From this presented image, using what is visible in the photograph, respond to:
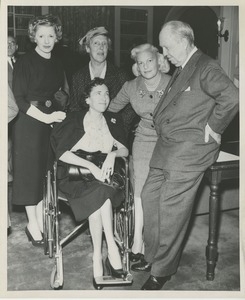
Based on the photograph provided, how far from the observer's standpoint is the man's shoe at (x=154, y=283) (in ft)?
7.72

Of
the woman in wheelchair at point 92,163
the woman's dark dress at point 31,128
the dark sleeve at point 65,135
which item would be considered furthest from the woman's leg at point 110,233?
the woman's dark dress at point 31,128

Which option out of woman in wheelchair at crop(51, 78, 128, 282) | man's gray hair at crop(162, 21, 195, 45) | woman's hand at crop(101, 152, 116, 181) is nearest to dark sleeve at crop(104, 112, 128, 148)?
woman in wheelchair at crop(51, 78, 128, 282)

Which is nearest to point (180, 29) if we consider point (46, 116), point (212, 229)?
point (46, 116)

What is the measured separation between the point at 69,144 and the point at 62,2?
862mm

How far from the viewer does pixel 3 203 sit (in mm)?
2293

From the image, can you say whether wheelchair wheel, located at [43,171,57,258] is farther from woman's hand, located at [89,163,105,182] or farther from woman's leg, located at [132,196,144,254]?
woman's leg, located at [132,196,144,254]

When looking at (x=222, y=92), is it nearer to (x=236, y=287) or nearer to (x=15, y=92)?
(x=236, y=287)

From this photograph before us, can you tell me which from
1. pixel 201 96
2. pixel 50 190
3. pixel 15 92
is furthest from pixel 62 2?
pixel 50 190

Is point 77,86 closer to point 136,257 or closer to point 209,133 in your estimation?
point 209,133

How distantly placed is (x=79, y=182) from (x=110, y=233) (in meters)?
0.37

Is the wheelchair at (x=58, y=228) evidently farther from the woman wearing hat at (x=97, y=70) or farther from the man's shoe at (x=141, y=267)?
the woman wearing hat at (x=97, y=70)

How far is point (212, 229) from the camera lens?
2.47m

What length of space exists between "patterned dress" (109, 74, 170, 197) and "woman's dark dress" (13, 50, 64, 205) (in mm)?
557

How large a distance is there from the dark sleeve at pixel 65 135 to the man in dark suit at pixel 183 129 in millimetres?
547
